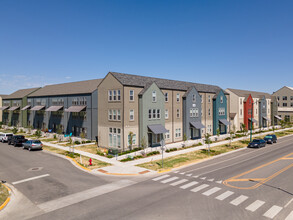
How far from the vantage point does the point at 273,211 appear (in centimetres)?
1191

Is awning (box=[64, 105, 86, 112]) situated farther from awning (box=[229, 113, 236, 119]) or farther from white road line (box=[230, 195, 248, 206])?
awning (box=[229, 113, 236, 119])

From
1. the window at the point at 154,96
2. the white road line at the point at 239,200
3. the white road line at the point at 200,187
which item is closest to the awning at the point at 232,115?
the window at the point at 154,96

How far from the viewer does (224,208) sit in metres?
12.3

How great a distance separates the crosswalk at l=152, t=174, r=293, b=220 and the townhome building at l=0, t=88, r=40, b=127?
5643cm

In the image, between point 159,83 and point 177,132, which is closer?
point 159,83

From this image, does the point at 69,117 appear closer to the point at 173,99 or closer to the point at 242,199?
the point at 173,99

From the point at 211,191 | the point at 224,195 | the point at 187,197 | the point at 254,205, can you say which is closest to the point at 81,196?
the point at 187,197

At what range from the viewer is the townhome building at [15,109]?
197 feet

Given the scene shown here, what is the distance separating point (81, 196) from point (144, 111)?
19.2m

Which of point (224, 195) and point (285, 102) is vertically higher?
point (285, 102)

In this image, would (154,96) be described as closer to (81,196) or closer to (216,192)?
(216,192)

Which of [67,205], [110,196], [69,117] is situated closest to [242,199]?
[110,196]

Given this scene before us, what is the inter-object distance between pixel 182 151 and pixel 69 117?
2731 centimetres

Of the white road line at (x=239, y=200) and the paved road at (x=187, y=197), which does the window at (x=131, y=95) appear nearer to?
the paved road at (x=187, y=197)
